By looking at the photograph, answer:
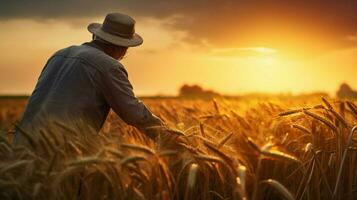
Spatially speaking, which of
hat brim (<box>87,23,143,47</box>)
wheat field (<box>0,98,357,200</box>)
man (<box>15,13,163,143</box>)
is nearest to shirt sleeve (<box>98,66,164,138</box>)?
man (<box>15,13,163,143</box>)

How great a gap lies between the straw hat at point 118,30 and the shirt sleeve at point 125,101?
0.40 meters

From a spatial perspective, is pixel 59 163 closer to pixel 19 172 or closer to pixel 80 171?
pixel 80 171

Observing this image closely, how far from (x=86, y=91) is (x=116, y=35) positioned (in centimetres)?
62

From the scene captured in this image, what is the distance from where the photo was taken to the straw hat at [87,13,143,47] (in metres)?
4.78

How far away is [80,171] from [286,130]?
1592 mm

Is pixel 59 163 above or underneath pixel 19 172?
above

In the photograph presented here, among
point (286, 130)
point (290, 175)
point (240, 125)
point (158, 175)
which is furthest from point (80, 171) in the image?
point (286, 130)

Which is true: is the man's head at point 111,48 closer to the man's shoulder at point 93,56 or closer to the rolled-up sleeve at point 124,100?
the man's shoulder at point 93,56

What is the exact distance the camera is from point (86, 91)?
4449mm

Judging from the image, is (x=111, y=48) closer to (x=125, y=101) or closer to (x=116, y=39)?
(x=116, y=39)

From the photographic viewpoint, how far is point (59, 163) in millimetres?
2754

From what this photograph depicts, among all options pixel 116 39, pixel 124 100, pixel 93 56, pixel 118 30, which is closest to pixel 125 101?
pixel 124 100

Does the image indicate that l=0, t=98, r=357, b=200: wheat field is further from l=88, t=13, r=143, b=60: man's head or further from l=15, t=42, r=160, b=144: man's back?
l=88, t=13, r=143, b=60: man's head

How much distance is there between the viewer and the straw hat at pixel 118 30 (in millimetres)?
4777
